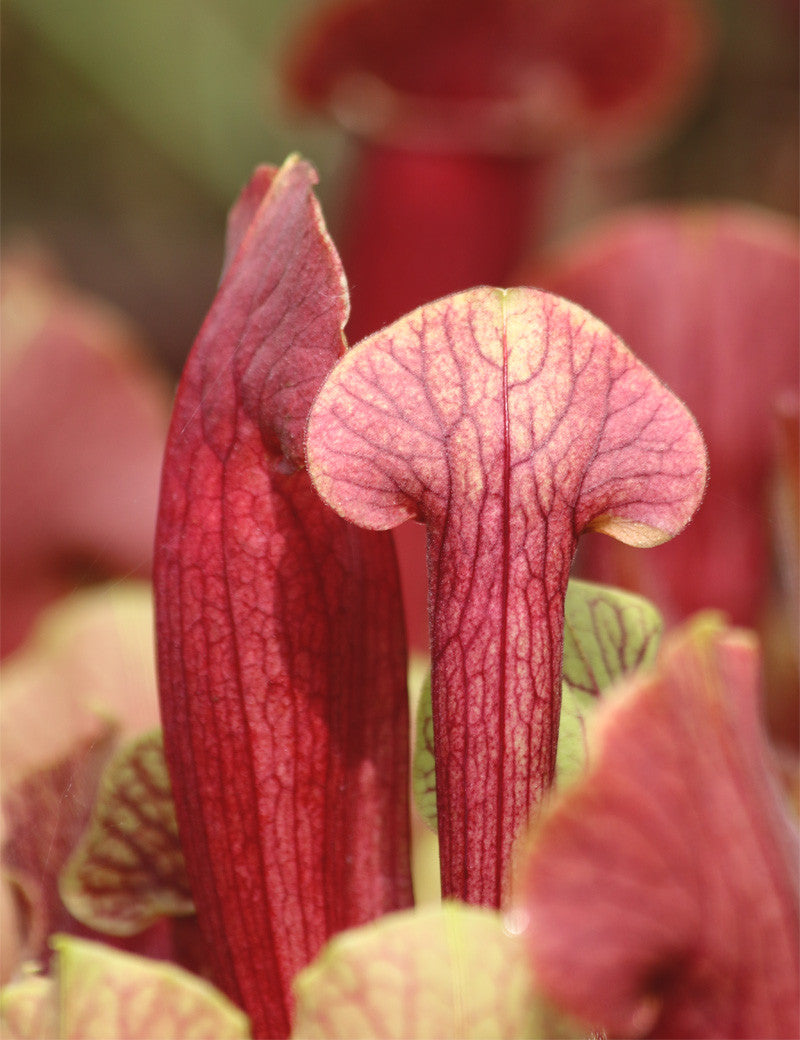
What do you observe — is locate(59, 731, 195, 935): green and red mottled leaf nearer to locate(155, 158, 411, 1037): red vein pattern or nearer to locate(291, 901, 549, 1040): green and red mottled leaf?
locate(155, 158, 411, 1037): red vein pattern

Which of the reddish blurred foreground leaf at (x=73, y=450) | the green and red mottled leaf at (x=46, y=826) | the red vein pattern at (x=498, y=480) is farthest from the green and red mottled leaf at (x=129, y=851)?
the reddish blurred foreground leaf at (x=73, y=450)

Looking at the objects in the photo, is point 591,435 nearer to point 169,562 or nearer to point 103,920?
point 169,562

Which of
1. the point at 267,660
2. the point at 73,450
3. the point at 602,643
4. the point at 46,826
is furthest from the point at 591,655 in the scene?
the point at 73,450

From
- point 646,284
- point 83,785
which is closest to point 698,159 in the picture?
point 646,284

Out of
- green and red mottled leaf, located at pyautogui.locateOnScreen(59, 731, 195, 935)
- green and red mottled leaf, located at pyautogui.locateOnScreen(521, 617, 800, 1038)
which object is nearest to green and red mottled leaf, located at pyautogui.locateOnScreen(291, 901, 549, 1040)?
green and red mottled leaf, located at pyautogui.locateOnScreen(521, 617, 800, 1038)

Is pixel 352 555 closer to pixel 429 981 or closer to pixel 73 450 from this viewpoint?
pixel 429 981

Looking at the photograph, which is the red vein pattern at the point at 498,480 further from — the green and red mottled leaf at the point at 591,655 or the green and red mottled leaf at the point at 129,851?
the green and red mottled leaf at the point at 129,851
